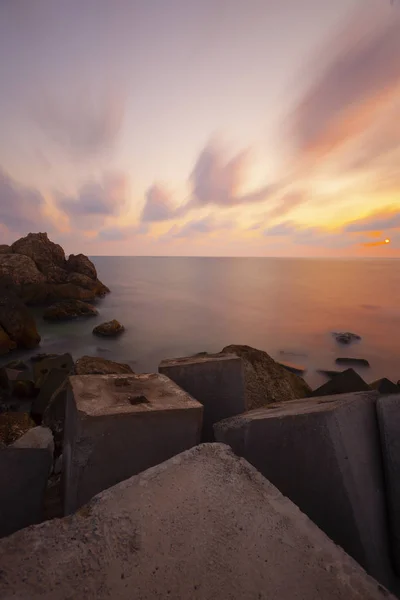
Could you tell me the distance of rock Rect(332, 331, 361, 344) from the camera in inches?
803

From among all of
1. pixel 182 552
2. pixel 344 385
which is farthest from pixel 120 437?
pixel 344 385

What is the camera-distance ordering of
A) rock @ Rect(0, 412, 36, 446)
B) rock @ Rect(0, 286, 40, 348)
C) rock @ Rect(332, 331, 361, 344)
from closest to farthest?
rock @ Rect(0, 412, 36, 446), rock @ Rect(0, 286, 40, 348), rock @ Rect(332, 331, 361, 344)

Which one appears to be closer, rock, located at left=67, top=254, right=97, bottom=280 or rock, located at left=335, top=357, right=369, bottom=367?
rock, located at left=335, top=357, right=369, bottom=367

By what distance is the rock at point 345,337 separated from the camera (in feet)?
66.9

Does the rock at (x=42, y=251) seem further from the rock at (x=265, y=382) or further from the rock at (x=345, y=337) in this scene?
the rock at (x=265, y=382)

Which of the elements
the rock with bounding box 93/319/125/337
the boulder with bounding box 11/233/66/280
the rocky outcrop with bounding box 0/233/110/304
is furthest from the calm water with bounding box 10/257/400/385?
the boulder with bounding box 11/233/66/280

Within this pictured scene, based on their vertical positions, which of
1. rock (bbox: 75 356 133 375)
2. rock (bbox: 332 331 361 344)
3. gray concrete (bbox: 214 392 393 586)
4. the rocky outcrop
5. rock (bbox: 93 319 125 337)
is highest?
the rocky outcrop

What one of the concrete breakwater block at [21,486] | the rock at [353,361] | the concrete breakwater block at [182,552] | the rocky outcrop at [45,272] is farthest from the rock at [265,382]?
the rocky outcrop at [45,272]

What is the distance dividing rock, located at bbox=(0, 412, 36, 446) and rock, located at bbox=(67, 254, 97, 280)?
35076mm

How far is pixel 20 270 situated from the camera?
1262 inches

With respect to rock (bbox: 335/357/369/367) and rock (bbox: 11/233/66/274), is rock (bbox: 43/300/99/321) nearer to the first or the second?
rock (bbox: 11/233/66/274)

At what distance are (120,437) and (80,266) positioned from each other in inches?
1558

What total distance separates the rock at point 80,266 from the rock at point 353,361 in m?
31.7

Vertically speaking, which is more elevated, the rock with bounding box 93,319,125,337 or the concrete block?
the concrete block
